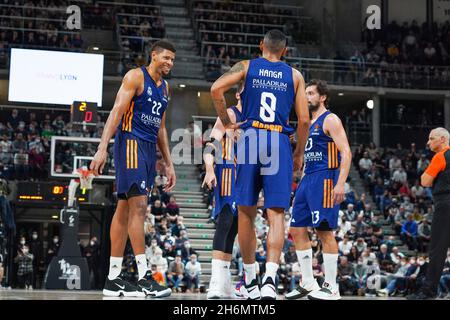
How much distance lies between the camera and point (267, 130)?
6547mm

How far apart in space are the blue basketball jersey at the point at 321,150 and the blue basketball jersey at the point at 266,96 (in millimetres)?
1259

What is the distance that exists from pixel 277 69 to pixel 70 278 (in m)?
10.2

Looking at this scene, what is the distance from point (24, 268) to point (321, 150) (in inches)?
532

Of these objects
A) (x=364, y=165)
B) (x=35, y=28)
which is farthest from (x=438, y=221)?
(x=35, y=28)

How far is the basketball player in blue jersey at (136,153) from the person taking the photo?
6.91 metres

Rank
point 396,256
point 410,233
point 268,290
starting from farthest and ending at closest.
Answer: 1. point 410,233
2. point 396,256
3. point 268,290

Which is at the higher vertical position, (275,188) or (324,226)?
(275,188)

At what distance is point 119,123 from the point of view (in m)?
6.95

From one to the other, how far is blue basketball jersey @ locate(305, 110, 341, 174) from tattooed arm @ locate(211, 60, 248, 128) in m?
1.51

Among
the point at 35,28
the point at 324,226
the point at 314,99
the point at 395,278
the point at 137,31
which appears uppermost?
the point at 137,31

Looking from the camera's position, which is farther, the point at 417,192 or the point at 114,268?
the point at 417,192

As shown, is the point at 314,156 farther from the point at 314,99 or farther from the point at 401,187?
the point at 401,187

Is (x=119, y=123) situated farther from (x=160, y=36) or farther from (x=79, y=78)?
(x=160, y=36)
